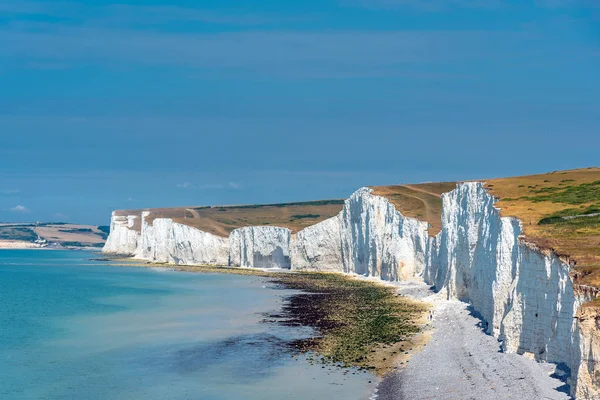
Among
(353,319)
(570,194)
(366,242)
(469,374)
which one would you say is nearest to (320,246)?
(366,242)

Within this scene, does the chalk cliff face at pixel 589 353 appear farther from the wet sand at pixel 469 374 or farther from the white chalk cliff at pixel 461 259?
the wet sand at pixel 469 374

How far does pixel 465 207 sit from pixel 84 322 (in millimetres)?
28359

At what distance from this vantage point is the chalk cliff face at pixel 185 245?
128250 mm

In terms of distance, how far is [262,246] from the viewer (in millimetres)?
114625

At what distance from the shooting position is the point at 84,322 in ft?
162

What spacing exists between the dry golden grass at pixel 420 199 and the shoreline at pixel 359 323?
9433mm

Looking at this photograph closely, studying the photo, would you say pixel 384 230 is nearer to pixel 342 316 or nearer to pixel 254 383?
pixel 342 316

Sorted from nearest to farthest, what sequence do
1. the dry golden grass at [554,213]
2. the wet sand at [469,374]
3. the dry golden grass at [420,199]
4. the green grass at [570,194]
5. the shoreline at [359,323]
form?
the wet sand at [469,374] → the dry golden grass at [554,213] → the shoreline at [359,323] → the green grass at [570,194] → the dry golden grass at [420,199]

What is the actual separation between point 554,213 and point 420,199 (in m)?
52.8

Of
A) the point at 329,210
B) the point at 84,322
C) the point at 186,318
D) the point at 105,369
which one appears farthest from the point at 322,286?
the point at 329,210

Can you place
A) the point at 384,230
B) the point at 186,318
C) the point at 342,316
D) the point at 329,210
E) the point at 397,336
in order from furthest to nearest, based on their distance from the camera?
the point at 329,210 → the point at 384,230 → the point at 186,318 → the point at 342,316 → the point at 397,336

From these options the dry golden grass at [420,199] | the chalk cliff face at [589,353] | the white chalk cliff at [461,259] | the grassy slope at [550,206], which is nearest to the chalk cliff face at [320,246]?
the white chalk cliff at [461,259]

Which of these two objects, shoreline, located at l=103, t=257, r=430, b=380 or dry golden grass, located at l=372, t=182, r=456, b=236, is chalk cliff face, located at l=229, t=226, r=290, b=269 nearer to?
dry golden grass, located at l=372, t=182, r=456, b=236

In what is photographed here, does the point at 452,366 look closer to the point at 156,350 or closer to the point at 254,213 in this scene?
the point at 156,350
